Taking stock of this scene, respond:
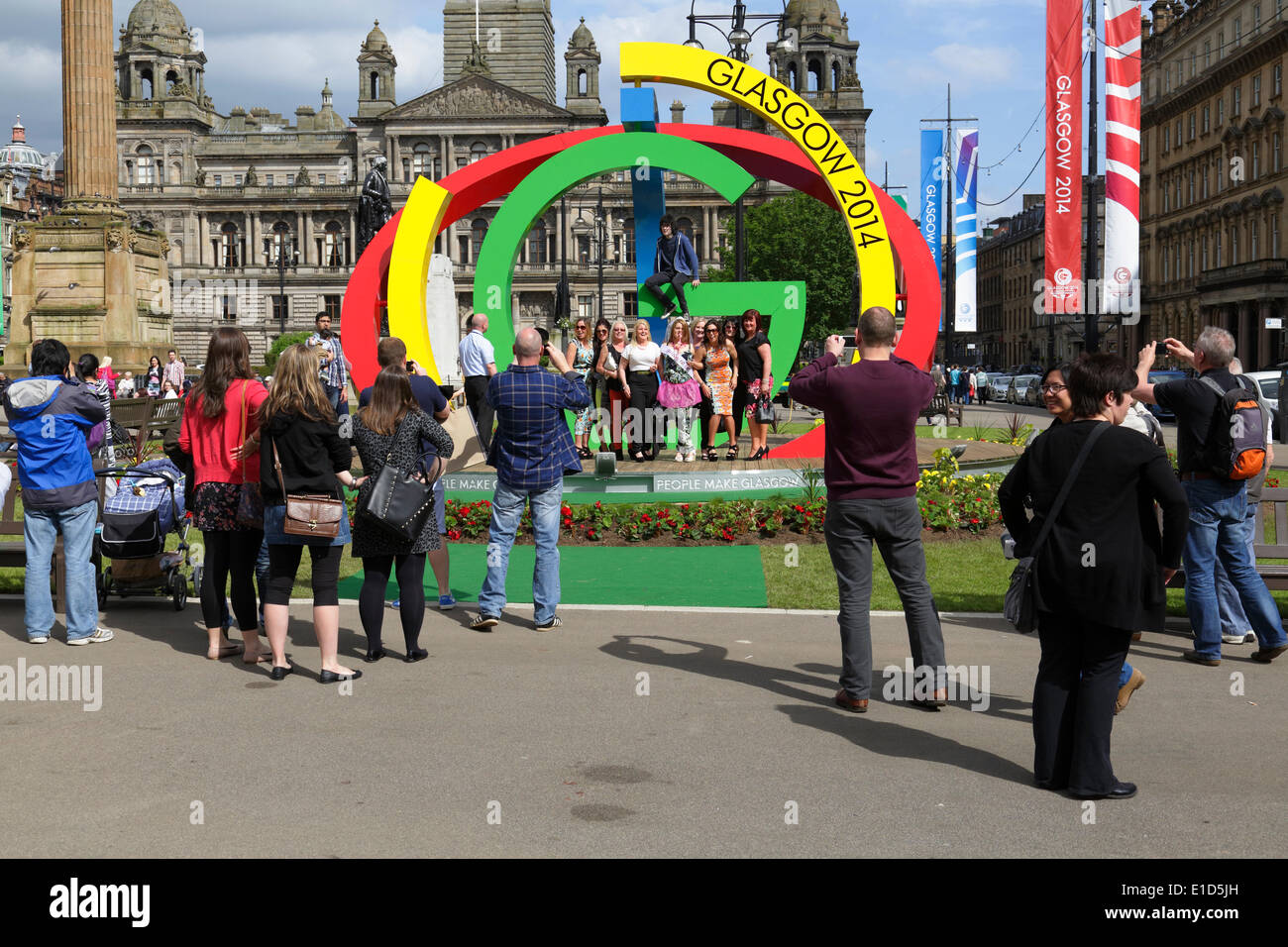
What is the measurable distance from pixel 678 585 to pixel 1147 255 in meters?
70.7

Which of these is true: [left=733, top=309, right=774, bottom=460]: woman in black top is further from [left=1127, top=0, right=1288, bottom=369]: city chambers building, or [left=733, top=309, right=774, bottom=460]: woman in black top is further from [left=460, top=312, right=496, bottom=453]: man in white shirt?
[left=1127, top=0, right=1288, bottom=369]: city chambers building

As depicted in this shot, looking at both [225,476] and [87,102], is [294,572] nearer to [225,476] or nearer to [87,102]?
[225,476]

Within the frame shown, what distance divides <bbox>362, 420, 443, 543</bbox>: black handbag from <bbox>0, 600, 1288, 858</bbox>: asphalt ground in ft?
2.58

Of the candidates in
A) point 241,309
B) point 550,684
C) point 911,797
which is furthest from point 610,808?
point 241,309

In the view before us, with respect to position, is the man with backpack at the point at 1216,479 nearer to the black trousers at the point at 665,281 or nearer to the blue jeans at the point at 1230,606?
the blue jeans at the point at 1230,606

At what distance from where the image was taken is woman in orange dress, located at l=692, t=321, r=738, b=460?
1577cm

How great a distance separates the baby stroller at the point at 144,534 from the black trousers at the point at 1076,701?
19.8 feet

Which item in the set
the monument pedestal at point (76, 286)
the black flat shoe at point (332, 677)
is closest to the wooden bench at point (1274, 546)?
the black flat shoe at point (332, 677)

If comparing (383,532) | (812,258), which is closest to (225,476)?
(383,532)

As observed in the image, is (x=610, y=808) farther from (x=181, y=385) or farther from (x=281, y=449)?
(x=181, y=385)

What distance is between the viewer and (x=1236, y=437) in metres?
7.30

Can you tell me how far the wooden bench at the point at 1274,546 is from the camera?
8.37 metres

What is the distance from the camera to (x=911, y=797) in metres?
5.09

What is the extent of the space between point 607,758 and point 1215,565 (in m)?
3.90
